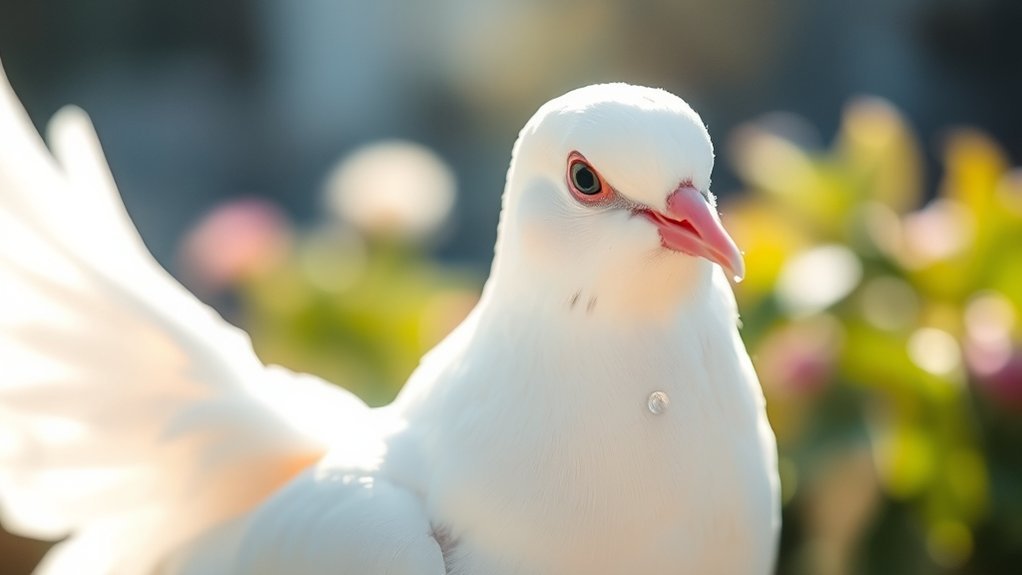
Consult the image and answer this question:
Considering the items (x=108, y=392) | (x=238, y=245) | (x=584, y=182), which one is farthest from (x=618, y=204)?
(x=238, y=245)

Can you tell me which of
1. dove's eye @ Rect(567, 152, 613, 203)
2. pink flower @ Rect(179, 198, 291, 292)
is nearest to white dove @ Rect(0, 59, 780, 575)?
dove's eye @ Rect(567, 152, 613, 203)

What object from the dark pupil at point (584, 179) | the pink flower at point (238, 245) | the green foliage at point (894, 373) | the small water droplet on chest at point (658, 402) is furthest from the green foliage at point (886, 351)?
the dark pupil at point (584, 179)

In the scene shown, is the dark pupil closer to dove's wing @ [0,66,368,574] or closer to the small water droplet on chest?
the small water droplet on chest

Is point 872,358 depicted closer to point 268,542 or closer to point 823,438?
point 823,438

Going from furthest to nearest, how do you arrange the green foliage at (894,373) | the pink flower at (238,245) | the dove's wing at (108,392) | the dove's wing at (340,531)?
the pink flower at (238,245) < the green foliage at (894,373) < the dove's wing at (108,392) < the dove's wing at (340,531)

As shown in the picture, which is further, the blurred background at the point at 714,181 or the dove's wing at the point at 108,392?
the blurred background at the point at 714,181

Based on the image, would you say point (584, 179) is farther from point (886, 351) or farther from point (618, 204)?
point (886, 351)

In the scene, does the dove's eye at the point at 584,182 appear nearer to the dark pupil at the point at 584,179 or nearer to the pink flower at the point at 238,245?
the dark pupil at the point at 584,179

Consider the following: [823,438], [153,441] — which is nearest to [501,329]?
[153,441]
